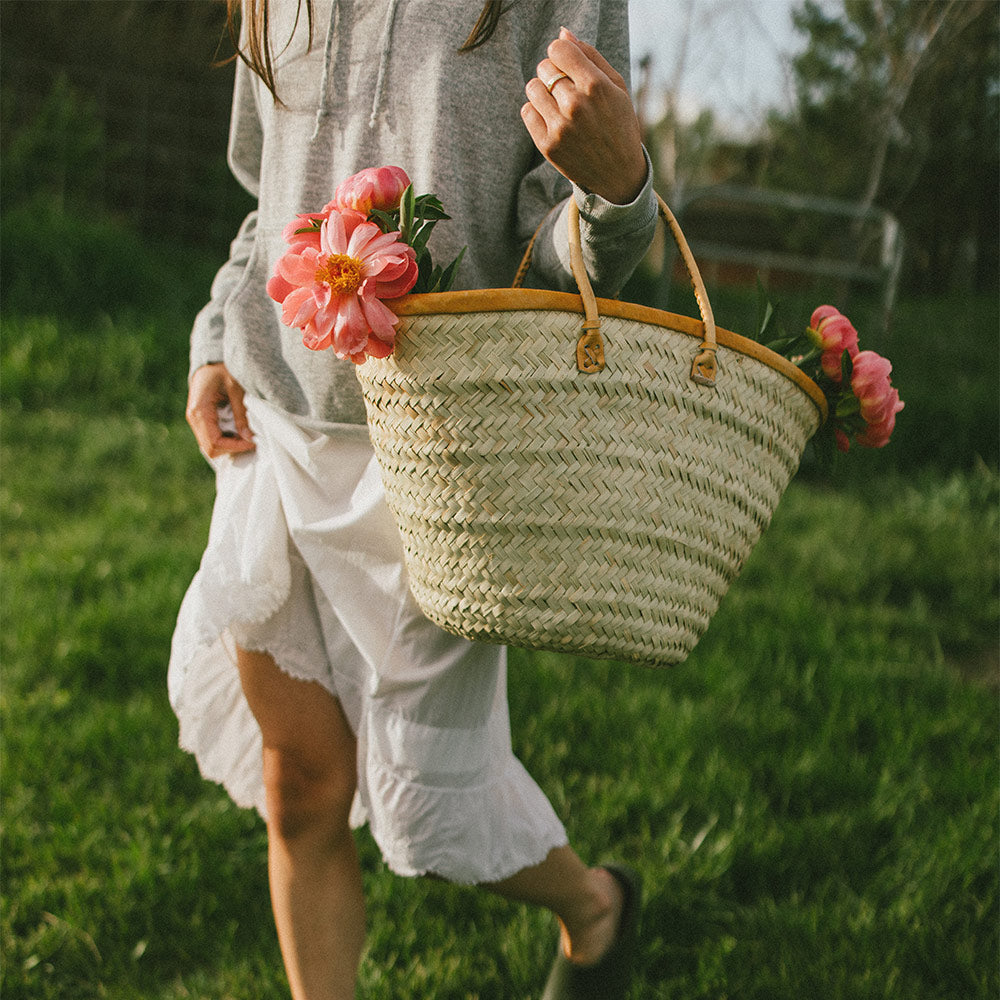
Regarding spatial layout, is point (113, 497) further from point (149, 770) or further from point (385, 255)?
point (385, 255)

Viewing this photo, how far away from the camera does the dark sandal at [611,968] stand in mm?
1595

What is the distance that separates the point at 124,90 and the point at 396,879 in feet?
21.8

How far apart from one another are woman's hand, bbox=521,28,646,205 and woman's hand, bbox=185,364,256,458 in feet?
2.26

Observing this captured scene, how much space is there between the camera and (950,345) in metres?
5.89

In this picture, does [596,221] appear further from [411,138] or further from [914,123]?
[914,123]

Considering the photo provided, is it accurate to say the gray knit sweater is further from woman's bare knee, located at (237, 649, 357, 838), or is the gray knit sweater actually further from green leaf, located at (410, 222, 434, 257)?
woman's bare knee, located at (237, 649, 357, 838)

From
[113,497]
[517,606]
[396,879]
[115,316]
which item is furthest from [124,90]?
[517,606]

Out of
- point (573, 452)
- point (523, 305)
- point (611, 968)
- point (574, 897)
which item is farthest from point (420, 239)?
point (611, 968)

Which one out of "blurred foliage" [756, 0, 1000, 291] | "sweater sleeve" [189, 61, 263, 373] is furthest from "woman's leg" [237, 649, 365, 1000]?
"blurred foliage" [756, 0, 1000, 291]

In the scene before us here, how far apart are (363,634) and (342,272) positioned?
0.56m

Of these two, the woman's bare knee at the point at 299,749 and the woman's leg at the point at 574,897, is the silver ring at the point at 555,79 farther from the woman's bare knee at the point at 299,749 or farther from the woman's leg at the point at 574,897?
the woman's leg at the point at 574,897

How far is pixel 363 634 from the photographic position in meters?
1.33

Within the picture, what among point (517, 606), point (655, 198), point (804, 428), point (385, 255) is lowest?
point (517, 606)

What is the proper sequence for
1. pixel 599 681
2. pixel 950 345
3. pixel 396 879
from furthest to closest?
pixel 950 345
pixel 599 681
pixel 396 879
